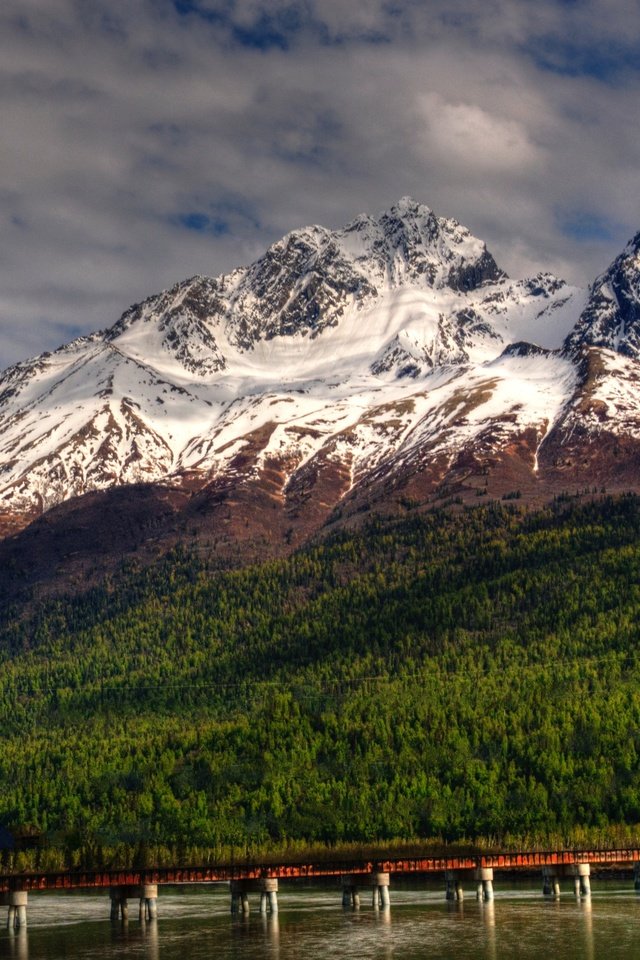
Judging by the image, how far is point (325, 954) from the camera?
6619 inches

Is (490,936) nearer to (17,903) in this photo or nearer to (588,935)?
(588,935)

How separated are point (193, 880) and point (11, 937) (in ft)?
76.5

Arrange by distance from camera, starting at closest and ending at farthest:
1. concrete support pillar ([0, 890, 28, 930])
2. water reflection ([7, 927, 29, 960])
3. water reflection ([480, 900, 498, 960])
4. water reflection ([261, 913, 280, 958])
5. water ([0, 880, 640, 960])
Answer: water reflection ([480, 900, 498, 960]) → water ([0, 880, 640, 960]) → water reflection ([261, 913, 280, 958]) → water reflection ([7, 927, 29, 960]) → concrete support pillar ([0, 890, 28, 930])

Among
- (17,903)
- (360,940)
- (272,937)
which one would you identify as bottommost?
(360,940)

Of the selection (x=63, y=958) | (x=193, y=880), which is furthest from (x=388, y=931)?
(x=63, y=958)

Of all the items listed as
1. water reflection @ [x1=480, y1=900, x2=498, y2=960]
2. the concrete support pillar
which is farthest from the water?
the concrete support pillar

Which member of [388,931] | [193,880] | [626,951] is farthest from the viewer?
[193,880]

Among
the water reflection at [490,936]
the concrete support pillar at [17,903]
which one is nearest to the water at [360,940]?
the water reflection at [490,936]

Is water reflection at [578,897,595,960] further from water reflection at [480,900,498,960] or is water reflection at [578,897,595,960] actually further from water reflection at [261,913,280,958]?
water reflection at [261,913,280,958]

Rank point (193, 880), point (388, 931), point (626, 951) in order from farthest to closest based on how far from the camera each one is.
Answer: point (193, 880)
point (388, 931)
point (626, 951)

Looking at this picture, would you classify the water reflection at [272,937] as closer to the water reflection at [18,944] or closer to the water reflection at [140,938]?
the water reflection at [140,938]

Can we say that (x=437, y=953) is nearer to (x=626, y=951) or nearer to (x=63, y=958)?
Answer: (x=626, y=951)

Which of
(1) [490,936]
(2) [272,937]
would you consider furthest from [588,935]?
(2) [272,937]

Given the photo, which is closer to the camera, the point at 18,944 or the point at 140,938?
the point at 18,944
